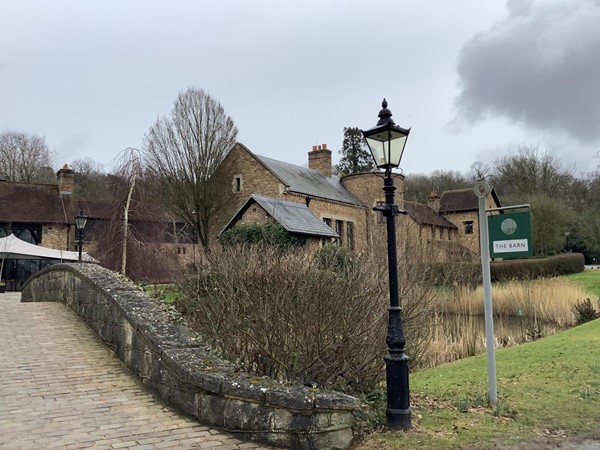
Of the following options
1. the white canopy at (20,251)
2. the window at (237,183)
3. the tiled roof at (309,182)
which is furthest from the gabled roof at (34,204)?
the tiled roof at (309,182)

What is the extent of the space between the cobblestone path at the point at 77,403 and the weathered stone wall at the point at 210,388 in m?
0.16

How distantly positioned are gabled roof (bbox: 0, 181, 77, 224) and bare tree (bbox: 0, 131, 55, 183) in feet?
34.8

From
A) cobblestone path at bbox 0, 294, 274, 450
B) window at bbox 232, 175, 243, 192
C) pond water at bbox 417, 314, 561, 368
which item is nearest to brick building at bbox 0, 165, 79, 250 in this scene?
window at bbox 232, 175, 243, 192

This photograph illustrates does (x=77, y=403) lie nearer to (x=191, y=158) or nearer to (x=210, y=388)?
(x=210, y=388)

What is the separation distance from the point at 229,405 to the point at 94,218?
3187 centimetres

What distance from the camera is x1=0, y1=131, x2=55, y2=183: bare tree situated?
147 ft

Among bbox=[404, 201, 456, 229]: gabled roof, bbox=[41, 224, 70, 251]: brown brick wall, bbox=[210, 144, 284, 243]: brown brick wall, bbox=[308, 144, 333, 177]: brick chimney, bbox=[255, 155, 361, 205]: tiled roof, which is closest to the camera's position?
bbox=[255, 155, 361, 205]: tiled roof

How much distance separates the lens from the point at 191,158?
1316 inches

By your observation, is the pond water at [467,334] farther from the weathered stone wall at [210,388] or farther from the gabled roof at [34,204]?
the gabled roof at [34,204]

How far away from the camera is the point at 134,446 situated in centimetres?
456

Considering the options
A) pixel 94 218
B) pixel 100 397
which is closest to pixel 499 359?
pixel 100 397

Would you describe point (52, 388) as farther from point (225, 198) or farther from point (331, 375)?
point (225, 198)

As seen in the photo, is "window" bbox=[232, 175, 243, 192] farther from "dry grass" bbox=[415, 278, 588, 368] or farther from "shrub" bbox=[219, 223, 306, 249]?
"dry grass" bbox=[415, 278, 588, 368]

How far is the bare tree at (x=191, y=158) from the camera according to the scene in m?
33.2
